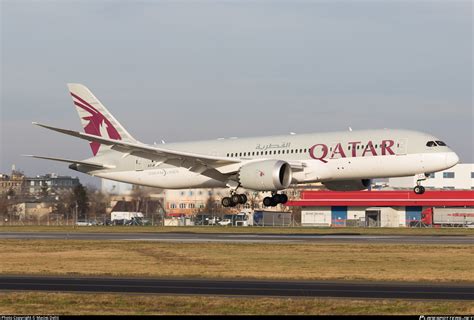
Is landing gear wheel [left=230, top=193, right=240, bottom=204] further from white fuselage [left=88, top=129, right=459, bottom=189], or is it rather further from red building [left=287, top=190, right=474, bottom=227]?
red building [left=287, top=190, right=474, bottom=227]

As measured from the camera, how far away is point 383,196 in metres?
110

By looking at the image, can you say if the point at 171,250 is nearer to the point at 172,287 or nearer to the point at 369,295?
the point at 172,287

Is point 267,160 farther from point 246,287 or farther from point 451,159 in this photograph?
point 246,287

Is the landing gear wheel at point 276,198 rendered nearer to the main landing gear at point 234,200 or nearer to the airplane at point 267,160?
the airplane at point 267,160

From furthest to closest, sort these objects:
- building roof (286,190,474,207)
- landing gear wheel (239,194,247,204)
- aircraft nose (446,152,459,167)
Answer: building roof (286,190,474,207) → landing gear wheel (239,194,247,204) → aircraft nose (446,152,459,167)

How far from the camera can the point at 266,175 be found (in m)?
59.8

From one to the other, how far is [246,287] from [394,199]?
271ft

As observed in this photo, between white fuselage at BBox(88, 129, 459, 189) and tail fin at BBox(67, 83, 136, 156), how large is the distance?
20.6ft

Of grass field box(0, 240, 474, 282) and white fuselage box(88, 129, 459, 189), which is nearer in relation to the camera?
grass field box(0, 240, 474, 282)

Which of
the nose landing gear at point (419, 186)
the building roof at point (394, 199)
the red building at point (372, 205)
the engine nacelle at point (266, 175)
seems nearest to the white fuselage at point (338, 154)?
the nose landing gear at point (419, 186)

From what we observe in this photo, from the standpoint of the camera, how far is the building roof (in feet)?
357

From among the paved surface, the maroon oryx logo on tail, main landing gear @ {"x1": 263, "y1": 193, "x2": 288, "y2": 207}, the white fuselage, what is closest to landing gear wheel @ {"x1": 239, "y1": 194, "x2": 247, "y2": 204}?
main landing gear @ {"x1": 263, "y1": 193, "x2": 288, "y2": 207}

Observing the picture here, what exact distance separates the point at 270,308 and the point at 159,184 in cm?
4645

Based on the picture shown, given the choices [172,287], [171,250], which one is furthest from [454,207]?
[172,287]
